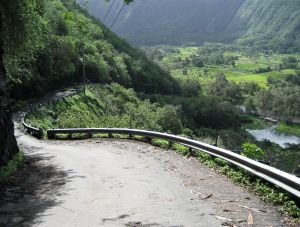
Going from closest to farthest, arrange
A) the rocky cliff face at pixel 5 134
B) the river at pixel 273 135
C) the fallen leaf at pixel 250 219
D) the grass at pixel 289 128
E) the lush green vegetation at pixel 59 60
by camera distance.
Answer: the fallen leaf at pixel 250 219 < the rocky cliff face at pixel 5 134 < the lush green vegetation at pixel 59 60 < the river at pixel 273 135 < the grass at pixel 289 128

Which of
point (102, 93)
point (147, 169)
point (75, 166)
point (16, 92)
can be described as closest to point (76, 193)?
point (147, 169)

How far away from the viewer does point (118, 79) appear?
11762cm

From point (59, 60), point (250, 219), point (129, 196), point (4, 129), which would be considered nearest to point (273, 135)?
point (59, 60)

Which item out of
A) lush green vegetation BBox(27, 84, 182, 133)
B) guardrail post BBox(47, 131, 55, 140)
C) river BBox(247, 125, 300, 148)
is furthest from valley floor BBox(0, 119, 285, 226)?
river BBox(247, 125, 300, 148)

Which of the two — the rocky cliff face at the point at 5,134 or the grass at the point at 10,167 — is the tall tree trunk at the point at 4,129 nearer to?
the rocky cliff face at the point at 5,134

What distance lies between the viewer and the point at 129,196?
10219 millimetres

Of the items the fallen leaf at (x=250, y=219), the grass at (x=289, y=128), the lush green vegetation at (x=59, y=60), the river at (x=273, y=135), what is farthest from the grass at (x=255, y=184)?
the grass at (x=289, y=128)

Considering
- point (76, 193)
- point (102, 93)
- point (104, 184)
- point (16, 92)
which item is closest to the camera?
point (76, 193)

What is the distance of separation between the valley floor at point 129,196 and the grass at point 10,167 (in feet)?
1.21

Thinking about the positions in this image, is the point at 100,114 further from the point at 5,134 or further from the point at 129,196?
the point at 129,196

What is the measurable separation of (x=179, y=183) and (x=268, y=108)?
152 meters

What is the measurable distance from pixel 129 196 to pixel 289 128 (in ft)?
438

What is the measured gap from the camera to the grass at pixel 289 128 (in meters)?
131

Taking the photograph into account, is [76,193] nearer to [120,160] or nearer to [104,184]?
[104,184]
